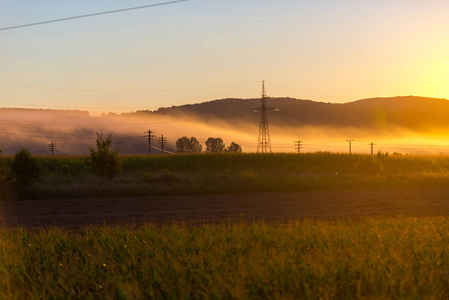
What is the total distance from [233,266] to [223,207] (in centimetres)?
1271

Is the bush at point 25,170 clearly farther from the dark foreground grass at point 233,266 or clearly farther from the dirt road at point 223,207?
the dark foreground grass at point 233,266

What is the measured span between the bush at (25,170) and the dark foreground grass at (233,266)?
17964mm

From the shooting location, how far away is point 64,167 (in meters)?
43.8

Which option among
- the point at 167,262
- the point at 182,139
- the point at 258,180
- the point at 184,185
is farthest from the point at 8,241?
the point at 182,139

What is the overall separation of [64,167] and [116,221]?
2985cm

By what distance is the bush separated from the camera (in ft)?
86.0

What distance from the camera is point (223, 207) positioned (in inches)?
755

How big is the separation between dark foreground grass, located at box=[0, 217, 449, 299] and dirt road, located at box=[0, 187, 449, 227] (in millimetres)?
6841

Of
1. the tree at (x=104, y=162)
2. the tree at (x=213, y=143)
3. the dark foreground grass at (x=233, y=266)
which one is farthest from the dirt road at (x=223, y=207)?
the tree at (x=213, y=143)

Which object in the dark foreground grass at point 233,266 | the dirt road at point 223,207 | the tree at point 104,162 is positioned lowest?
the dirt road at point 223,207

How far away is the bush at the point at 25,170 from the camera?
26203 millimetres

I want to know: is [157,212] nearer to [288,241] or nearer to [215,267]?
[288,241]

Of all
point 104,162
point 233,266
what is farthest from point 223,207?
point 104,162

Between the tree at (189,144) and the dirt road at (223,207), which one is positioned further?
the tree at (189,144)
